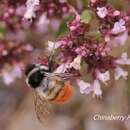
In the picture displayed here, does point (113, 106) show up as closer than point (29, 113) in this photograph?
Yes

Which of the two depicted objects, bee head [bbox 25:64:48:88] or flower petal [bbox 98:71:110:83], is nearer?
bee head [bbox 25:64:48:88]

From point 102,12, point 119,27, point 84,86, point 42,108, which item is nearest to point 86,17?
point 102,12

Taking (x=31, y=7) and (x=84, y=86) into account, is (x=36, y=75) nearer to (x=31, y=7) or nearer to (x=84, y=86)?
(x=84, y=86)

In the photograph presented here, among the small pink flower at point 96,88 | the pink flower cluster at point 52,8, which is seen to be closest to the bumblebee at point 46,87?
the small pink flower at point 96,88

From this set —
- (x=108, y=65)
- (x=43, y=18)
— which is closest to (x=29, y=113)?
(x=43, y=18)

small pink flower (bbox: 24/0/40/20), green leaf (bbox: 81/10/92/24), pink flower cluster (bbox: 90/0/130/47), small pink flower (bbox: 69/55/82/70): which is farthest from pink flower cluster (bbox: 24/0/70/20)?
small pink flower (bbox: 69/55/82/70)

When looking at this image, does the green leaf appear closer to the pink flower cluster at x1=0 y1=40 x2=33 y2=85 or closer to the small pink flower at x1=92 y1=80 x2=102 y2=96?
the small pink flower at x1=92 y1=80 x2=102 y2=96

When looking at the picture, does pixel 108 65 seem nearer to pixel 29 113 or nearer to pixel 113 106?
pixel 113 106

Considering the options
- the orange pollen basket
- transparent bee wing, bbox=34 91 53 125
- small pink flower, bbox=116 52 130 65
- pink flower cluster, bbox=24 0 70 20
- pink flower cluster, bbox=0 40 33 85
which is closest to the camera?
transparent bee wing, bbox=34 91 53 125
